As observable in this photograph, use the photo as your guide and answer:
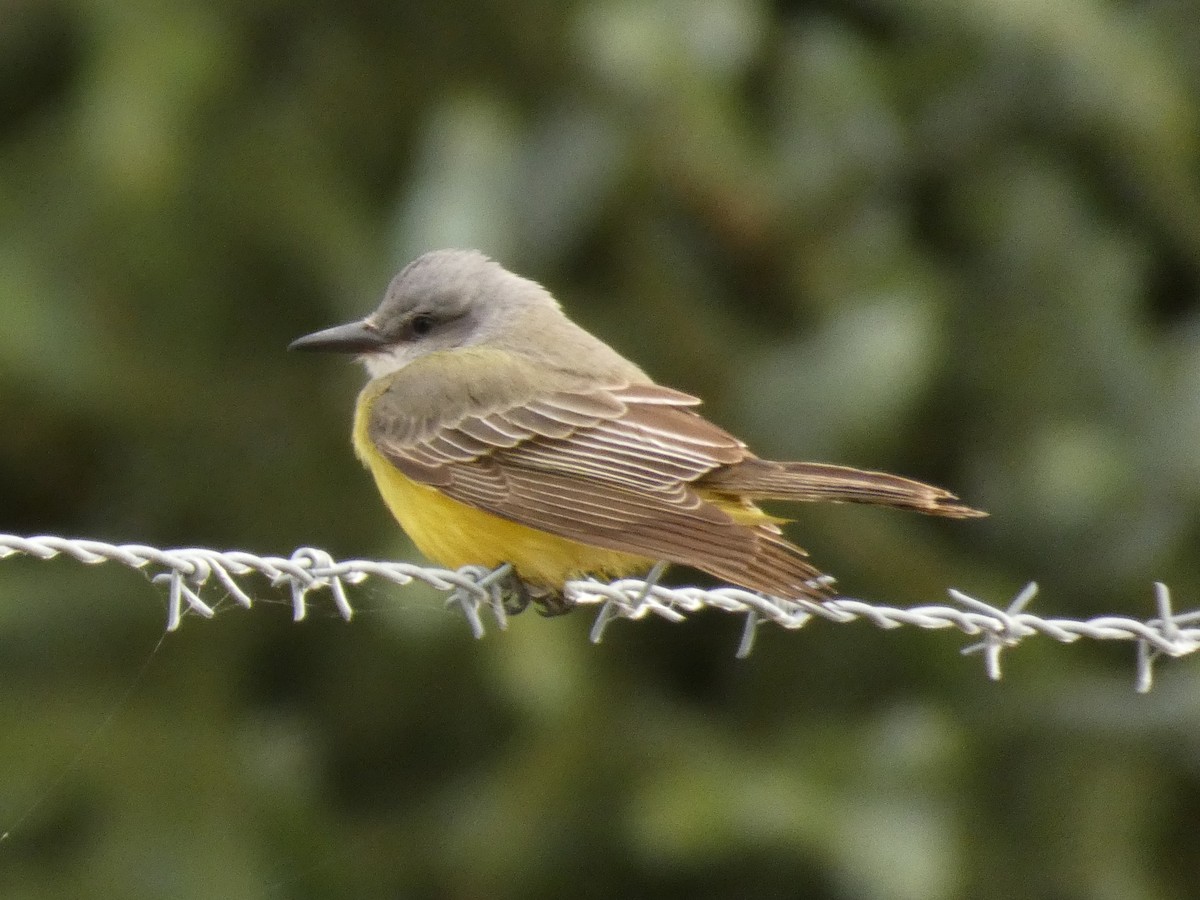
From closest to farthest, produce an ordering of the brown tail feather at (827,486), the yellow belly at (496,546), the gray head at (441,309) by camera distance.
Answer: the brown tail feather at (827,486) < the yellow belly at (496,546) < the gray head at (441,309)

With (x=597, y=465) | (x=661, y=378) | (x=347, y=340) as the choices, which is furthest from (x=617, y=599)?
(x=661, y=378)

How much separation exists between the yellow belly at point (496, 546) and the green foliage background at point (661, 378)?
0.72 metres

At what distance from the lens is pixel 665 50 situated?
16.8ft

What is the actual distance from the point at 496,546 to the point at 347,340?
108 centimetres

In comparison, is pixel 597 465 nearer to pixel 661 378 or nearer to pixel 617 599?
pixel 617 599

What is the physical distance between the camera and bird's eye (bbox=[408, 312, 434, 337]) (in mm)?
5098

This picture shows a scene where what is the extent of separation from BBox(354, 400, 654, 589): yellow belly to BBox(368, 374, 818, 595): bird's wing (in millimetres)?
47

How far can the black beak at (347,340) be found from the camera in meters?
4.89

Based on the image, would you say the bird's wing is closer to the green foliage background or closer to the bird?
the bird

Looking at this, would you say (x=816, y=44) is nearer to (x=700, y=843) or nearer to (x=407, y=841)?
(x=700, y=843)

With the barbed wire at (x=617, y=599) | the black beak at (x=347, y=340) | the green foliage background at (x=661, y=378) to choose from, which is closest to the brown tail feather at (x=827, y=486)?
the barbed wire at (x=617, y=599)

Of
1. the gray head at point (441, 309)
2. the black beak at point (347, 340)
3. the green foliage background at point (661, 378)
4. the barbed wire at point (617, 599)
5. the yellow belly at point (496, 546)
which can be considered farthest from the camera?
the green foliage background at point (661, 378)

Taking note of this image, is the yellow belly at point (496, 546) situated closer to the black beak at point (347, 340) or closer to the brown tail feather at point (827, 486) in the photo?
the brown tail feather at point (827, 486)

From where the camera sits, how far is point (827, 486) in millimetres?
3775
